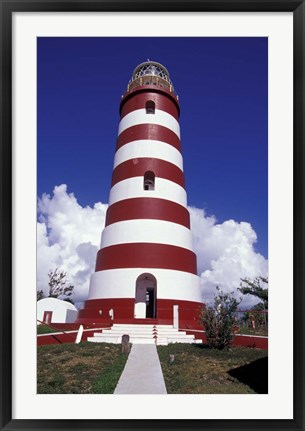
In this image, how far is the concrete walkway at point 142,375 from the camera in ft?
19.2

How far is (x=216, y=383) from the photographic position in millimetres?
6621

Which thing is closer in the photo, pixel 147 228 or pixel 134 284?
pixel 134 284

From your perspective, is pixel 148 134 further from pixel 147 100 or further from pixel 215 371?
pixel 215 371

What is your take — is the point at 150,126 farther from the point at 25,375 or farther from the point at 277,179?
the point at 25,375

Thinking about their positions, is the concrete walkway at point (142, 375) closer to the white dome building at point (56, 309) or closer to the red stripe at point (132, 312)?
the red stripe at point (132, 312)

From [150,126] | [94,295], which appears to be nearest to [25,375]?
[94,295]

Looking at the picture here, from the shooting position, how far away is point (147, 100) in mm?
18125

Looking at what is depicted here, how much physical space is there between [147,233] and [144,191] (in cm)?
211

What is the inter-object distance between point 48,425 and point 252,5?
5417mm

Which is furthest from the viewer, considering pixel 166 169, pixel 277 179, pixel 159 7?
pixel 166 169

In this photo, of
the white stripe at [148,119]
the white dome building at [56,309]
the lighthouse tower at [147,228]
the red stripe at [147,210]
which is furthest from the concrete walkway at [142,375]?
the white dome building at [56,309]

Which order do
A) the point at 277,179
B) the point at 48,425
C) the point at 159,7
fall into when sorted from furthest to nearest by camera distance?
1. the point at 277,179
2. the point at 159,7
3. the point at 48,425

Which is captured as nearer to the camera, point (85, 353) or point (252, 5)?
point (252, 5)

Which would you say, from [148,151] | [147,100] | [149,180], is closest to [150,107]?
[147,100]
